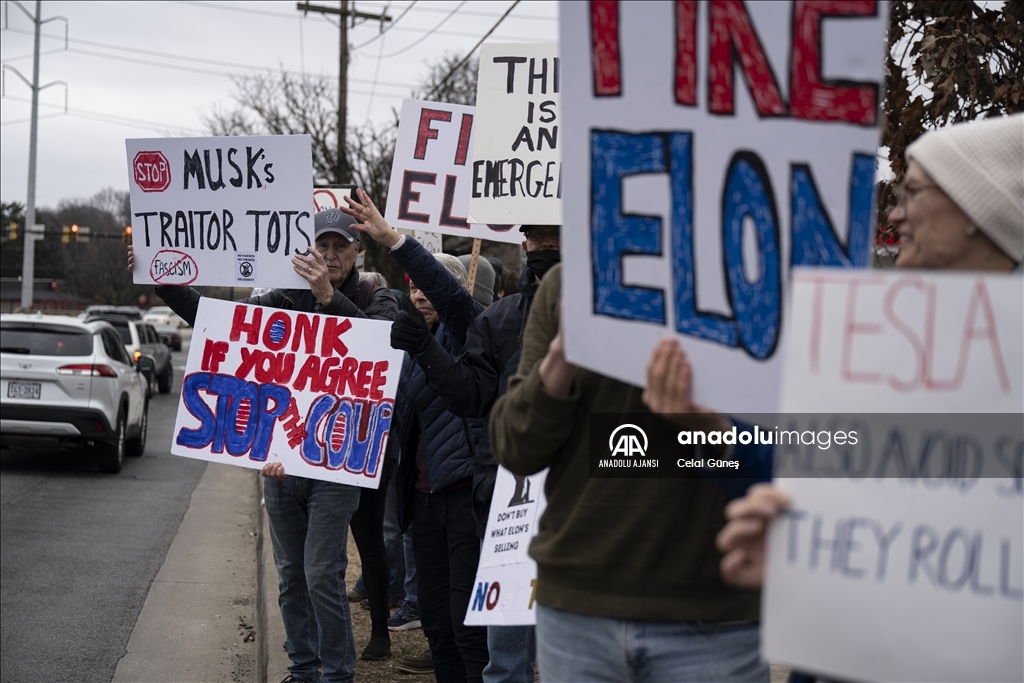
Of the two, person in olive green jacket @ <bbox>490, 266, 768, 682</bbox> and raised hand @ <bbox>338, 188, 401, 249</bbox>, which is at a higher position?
raised hand @ <bbox>338, 188, 401, 249</bbox>

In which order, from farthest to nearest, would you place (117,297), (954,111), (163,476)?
(117,297) → (163,476) → (954,111)

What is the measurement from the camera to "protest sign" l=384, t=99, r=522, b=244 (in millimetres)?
6234

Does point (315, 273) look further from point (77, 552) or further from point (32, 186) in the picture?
point (32, 186)

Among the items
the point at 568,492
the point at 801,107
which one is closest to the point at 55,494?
the point at 568,492

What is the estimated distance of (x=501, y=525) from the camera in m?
3.77

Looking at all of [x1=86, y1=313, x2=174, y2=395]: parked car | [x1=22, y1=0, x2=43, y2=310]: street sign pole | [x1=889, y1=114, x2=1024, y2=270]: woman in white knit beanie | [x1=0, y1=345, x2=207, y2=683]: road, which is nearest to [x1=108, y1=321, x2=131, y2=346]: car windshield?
[x1=86, y1=313, x2=174, y2=395]: parked car

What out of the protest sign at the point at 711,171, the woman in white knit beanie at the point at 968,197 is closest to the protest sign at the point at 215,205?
the protest sign at the point at 711,171

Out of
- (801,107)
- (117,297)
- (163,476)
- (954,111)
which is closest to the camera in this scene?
(801,107)

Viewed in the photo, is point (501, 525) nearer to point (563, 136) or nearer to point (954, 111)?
point (563, 136)

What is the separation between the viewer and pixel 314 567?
456 centimetres

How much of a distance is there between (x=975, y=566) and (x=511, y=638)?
2.42 meters

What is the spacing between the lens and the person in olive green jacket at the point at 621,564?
7.00 ft

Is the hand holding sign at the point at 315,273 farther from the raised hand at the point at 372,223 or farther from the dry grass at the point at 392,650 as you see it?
the dry grass at the point at 392,650

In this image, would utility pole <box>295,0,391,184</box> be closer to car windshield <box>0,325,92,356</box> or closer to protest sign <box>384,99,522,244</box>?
car windshield <box>0,325,92,356</box>
